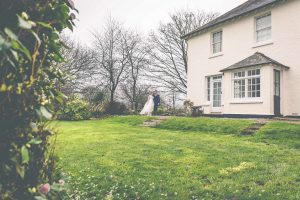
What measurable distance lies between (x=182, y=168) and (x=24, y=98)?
584cm

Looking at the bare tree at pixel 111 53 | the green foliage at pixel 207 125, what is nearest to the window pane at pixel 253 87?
the green foliage at pixel 207 125

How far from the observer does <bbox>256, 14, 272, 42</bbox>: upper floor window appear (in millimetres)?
19953

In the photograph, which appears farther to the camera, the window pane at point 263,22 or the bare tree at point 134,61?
the bare tree at point 134,61

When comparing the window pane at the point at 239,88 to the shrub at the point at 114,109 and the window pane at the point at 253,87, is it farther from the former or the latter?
the shrub at the point at 114,109

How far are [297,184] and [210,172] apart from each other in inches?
70.5

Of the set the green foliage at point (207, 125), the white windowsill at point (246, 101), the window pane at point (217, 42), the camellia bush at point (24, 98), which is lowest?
the green foliage at point (207, 125)

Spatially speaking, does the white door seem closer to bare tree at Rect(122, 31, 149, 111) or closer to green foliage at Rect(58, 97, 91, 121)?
green foliage at Rect(58, 97, 91, 121)

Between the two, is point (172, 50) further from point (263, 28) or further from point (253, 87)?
point (253, 87)

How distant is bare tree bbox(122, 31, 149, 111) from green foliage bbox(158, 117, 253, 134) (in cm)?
2021

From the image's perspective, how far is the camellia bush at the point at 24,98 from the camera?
6.67 feet

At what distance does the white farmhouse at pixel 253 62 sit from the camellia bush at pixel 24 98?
17.4 m

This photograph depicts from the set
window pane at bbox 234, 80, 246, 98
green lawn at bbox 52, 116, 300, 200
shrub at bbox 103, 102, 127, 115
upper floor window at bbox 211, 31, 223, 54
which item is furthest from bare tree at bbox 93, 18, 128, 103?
green lawn at bbox 52, 116, 300, 200

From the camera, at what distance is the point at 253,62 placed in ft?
62.6

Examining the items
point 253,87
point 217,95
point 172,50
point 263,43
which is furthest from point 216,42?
point 172,50
